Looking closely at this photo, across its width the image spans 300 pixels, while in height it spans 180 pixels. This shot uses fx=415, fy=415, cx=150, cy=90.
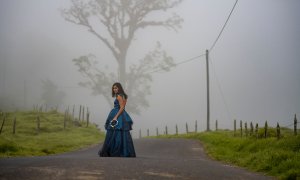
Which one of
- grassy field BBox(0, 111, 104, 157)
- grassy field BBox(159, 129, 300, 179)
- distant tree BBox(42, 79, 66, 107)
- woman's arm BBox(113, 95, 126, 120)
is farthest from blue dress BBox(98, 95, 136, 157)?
distant tree BBox(42, 79, 66, 107)

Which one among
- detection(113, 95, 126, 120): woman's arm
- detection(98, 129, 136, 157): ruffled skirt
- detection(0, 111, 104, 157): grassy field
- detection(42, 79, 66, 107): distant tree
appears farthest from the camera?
detection(42, 79, 66, 107): distant tree

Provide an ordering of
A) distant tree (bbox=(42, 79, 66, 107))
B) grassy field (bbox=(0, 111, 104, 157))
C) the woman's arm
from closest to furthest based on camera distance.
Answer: the woman's arm < grassy field (bbox=(0, 111, 104, 157)) < distant tree (bbox=(42, 79, 66, 107))

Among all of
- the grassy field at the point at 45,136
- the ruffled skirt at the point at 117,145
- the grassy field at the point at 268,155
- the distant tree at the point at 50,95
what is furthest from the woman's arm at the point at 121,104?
the distant tree at the point at 50,95

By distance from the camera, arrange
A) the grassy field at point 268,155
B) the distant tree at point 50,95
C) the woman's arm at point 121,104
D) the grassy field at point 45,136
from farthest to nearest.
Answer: the distant tree at point 50,95
the grassy field at point 45,136
the woman's arm at point 121,104
the grassy field at point 268,155

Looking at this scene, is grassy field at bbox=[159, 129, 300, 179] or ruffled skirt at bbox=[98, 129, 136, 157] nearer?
grassy field at bbox=[159, 129, 300, 179]

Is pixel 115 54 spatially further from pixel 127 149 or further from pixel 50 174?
pixel 50 174

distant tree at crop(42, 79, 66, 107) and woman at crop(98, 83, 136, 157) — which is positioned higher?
distant tree at crop(42, 79, 66, 107)

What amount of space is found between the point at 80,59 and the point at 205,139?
27.2 m

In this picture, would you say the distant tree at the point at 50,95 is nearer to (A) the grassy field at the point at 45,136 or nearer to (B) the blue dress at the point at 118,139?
(A) the grassy field at the point at 45,136

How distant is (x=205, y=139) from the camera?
77.5 ft

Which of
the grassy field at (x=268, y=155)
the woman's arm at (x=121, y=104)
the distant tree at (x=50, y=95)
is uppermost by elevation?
the distant tree at (x=50, y=95)

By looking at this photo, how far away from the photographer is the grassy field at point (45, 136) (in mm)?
18312

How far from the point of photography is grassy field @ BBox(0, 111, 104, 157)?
1831cm

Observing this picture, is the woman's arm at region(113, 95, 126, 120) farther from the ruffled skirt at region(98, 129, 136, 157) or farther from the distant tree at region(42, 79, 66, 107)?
the distant tree at region(42, 79, 66, 107)
